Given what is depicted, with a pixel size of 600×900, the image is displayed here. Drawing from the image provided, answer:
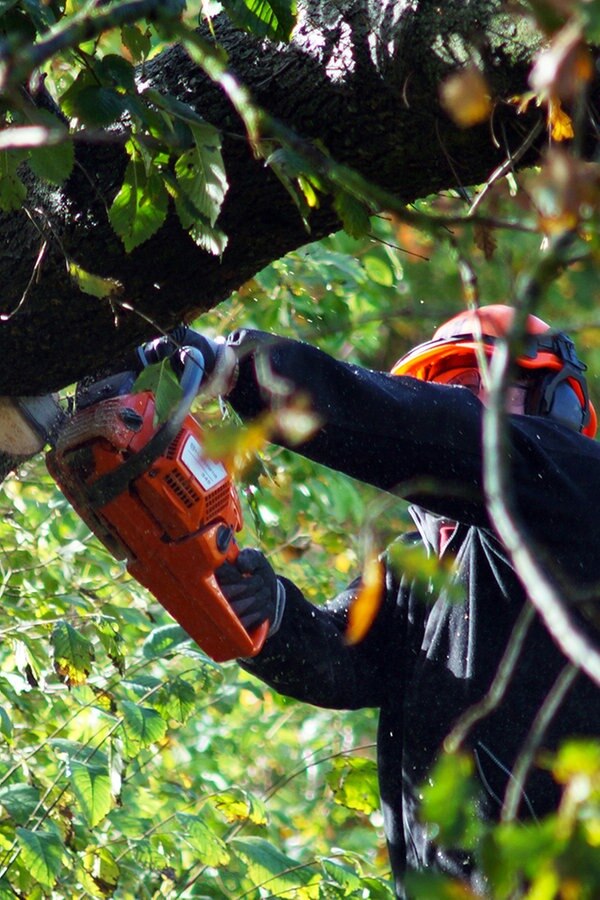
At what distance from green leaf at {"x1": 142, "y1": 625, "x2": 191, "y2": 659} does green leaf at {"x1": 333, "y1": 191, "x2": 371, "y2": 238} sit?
1.68 meters

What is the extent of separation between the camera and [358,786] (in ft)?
10.1

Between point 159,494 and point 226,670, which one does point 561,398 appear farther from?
point 226,670

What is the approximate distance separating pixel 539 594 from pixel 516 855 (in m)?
0.16

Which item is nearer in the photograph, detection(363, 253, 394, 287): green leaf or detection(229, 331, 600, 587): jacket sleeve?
detection(229, 331, 600, 587): jacket sleeve

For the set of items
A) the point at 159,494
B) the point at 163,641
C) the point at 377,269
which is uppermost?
the point at 159,494

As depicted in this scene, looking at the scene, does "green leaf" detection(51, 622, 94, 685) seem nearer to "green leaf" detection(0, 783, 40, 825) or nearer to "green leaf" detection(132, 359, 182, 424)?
"green leaf" detection(0, 783, 40, 825)

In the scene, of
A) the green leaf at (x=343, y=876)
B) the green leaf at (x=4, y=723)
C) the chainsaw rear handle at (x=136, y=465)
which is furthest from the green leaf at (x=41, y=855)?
the chainsaw rear handle at (x=136, y=465)

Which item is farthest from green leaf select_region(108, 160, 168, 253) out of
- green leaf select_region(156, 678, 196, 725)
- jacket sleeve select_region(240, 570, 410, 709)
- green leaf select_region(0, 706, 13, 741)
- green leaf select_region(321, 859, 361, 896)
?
green leaf select_region(321, 859, 361, 896)

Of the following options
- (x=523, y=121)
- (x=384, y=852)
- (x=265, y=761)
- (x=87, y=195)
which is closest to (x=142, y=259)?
(x=87, y=195)

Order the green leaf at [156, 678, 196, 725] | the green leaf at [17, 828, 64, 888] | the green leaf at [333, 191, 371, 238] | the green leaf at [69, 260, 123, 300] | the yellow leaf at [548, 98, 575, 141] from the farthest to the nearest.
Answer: the green leaf at [156, 678, 196, 725]
the green leaf at [17, 828, 64, 888]
the green leaf at [69, 260, 123, 300]
the yellow leaf at [548, 98, 575, 141]
the green leaf at [333, 191, 371, 238]

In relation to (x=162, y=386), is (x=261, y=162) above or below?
above

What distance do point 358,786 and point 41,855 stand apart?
915 millimetres

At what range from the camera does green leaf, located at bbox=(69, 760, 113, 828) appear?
8.49ft

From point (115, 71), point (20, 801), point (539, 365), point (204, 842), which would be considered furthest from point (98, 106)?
point (204, 842)
